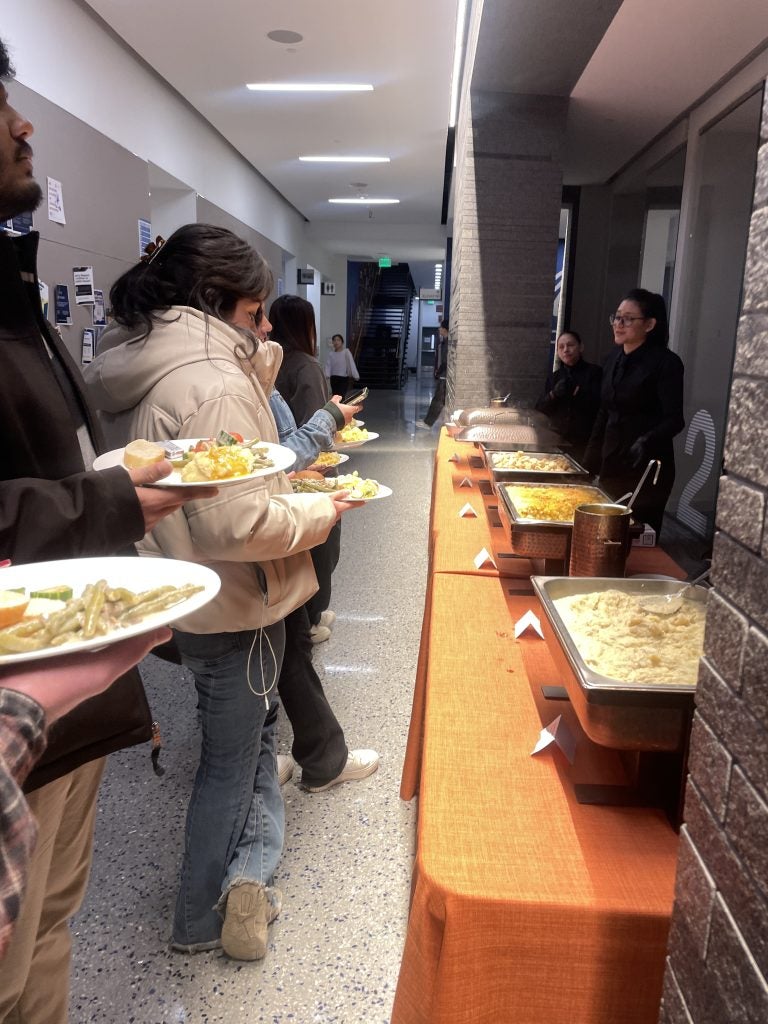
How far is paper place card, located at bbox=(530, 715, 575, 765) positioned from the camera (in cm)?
108

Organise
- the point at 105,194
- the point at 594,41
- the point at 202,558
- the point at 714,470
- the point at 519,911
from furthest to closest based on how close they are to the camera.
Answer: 1. the point at 714,470
2. the point at 105,194
3. the point at 594,41
4. the point at 202,558
5. the point at 519,911

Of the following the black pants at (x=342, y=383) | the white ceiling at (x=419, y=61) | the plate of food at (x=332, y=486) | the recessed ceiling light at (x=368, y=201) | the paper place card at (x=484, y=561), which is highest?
the recessed ceiling light at (x=368, y=201)

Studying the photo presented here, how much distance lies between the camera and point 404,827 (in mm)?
2117

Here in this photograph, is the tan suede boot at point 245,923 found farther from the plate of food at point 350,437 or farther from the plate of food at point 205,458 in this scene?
the plate of food at point 350,437

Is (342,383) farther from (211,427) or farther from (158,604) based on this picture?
(158,604)

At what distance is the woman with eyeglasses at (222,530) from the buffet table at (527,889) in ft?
1.76

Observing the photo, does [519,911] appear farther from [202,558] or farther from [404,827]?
[404,827]

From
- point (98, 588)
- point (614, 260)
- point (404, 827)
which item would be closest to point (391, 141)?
point (614, 260)

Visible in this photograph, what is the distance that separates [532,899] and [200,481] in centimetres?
73

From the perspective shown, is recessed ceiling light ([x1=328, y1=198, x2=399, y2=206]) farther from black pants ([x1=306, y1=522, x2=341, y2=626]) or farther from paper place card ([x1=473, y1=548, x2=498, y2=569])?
paper place card ([x1=473, y1=548, x2=498, y2=569])

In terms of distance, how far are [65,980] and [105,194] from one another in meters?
4.48

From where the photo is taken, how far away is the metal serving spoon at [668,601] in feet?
3.97

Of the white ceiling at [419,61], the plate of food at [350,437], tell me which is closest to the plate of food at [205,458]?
the plate of food at [350,437]

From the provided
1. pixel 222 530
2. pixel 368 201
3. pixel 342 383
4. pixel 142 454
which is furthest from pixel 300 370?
pixel 342 383
